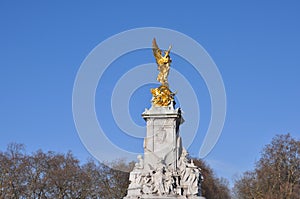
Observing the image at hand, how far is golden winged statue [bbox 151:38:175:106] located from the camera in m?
29.1

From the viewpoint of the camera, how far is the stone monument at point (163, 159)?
1053 inches

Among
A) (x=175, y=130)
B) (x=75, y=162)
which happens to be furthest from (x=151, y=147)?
(x=75, y=162)

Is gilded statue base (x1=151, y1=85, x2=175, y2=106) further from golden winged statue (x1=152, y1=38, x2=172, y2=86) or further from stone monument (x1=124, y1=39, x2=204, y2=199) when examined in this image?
golden winged statue (x1=152, y1=38, x2=172, y2=86)

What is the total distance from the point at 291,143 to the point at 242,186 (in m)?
6.75

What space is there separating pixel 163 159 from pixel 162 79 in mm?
4693

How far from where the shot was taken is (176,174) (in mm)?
27344

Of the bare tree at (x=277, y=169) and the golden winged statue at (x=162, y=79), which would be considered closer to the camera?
the golden winged statue at (x=162, y=79)

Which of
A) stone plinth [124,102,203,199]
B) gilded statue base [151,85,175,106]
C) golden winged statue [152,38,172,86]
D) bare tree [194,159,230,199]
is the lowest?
stone plinth [124,102,203,199]

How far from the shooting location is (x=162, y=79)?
29.9m

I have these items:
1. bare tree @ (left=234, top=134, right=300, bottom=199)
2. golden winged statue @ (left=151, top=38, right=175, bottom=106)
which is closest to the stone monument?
golden winged statue @ (left=151, top=38, right=175, bottom=106)

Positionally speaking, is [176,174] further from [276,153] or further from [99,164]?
[99,164]

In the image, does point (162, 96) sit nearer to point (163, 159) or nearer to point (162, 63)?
point (162, 63)

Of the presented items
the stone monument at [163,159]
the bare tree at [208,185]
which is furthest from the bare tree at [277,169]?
the stone monument at [163,159]

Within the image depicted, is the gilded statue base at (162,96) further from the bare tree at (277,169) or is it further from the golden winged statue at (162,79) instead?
the bare tree at (277,169)
